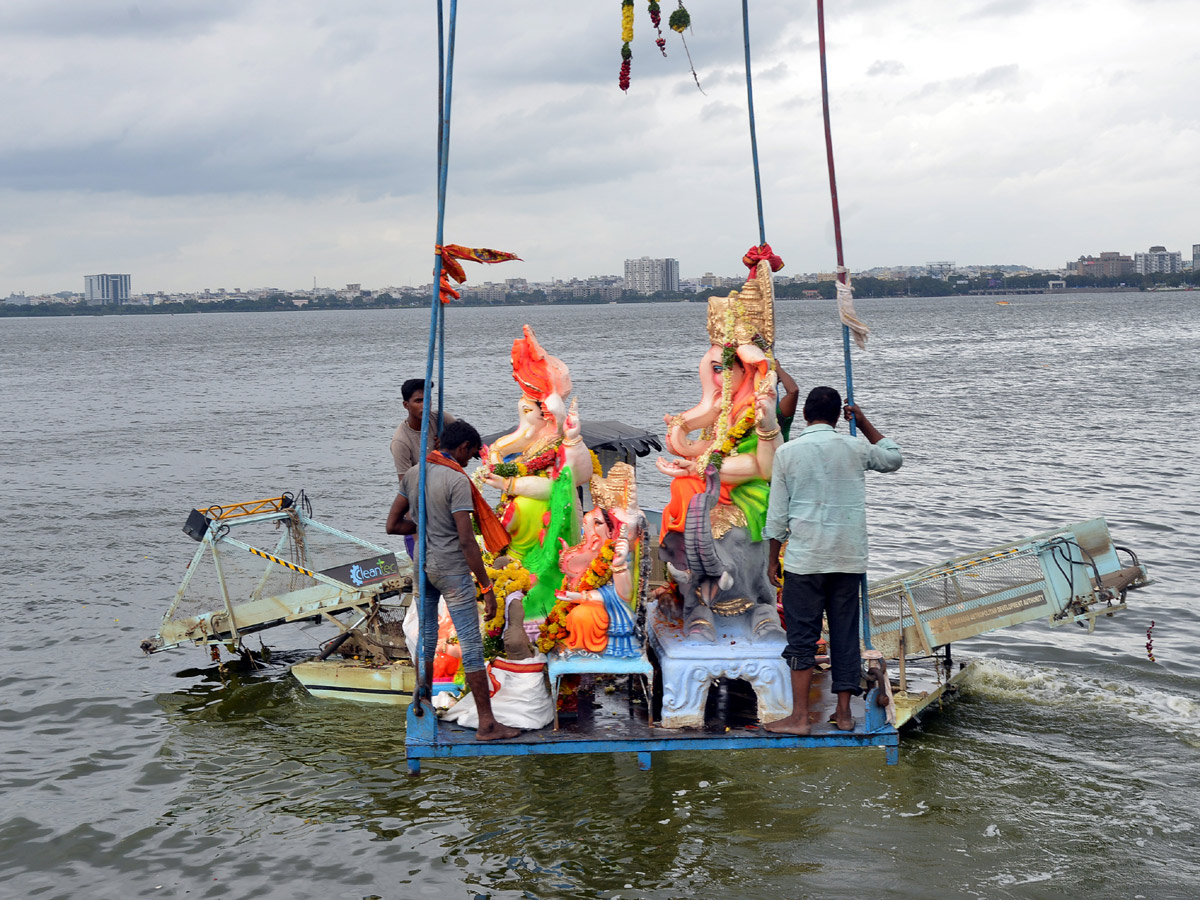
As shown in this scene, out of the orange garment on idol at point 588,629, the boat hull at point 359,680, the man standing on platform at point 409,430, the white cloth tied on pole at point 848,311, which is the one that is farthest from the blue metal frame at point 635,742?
the boat hull at point 359,680

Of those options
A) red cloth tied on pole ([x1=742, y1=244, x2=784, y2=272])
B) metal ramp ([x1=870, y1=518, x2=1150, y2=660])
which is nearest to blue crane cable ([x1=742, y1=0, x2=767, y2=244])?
red cloth tied on pole ([x1=742, y1=244, x2=784, y2=272])

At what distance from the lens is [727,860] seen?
29.7ft

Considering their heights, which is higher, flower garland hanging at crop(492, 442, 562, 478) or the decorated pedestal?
flower garland hanging at crop(492, 442, 562, 478)

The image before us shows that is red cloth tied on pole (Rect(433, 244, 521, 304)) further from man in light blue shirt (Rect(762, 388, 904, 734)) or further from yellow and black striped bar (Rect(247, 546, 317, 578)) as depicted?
yellow and black striped bar (Rect(247, 546, 317, 578))

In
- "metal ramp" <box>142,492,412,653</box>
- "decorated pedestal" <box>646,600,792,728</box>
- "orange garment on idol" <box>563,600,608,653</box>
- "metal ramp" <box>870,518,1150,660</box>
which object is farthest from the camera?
"metal ramp" <box>142,492,412,653</box>

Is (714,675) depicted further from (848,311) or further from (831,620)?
(848,311)

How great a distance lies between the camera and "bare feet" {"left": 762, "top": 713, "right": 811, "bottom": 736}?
7555 mm

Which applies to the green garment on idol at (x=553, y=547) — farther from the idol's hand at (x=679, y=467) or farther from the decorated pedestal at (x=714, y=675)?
the decorated pedestal at (x=714, y=675)

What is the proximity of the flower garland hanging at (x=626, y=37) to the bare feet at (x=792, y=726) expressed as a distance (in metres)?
4.73

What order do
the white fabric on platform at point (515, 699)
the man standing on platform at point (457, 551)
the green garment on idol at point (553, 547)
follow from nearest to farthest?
1. the man standing on platform at point (457, 551)
2. the white fabric on platform at point (515, 699)
3. the green garment on idol at point (553, 547)

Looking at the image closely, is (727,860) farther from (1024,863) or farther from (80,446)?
(80,446)

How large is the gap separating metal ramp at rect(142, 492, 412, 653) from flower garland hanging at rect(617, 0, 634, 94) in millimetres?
7092

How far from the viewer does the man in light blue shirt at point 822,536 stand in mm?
7500

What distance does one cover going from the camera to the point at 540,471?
9.24 meters
